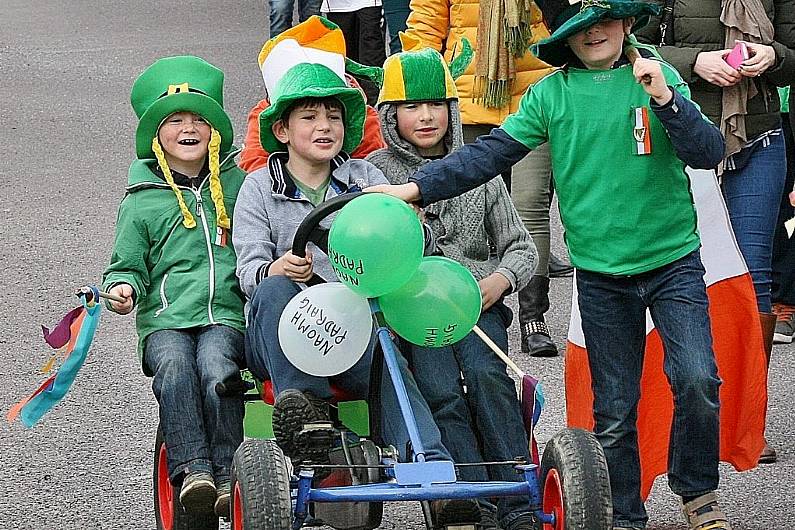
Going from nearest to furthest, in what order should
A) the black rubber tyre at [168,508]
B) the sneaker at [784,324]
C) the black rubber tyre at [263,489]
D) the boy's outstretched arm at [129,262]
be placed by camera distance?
the black rubber tyre at [263,489]
the black rubber tyre at [168,508]
the boy's outstretched arm at [129,262]
the sneaker at [784,324]

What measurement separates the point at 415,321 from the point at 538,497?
0.59 metres

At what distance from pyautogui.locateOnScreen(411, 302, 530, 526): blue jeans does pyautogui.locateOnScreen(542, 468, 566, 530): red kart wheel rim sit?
398mm

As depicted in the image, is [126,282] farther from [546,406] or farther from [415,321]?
[546,406]

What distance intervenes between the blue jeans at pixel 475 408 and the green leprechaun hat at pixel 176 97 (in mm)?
1158

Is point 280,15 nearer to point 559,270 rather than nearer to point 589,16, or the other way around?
point 559,270

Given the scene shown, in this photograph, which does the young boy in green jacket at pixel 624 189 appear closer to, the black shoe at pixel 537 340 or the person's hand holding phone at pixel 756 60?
the person's hand holding phone at pixel 756 60

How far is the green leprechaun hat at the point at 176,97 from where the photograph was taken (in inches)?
185

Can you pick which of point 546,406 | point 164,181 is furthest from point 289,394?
point 546,406

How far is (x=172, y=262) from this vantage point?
455cm

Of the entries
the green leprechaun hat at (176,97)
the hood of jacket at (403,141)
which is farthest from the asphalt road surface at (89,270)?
the green leprechaun hat at (176,97)

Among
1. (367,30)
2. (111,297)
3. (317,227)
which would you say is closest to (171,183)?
(111,297)

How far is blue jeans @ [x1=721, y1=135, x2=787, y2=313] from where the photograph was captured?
4.96 meters

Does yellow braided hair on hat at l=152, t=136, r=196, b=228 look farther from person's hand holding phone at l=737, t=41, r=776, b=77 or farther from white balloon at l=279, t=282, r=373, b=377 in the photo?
person's hand holding phone at l=737, t=41, r=776, b=77

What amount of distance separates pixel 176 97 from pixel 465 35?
2.05m
